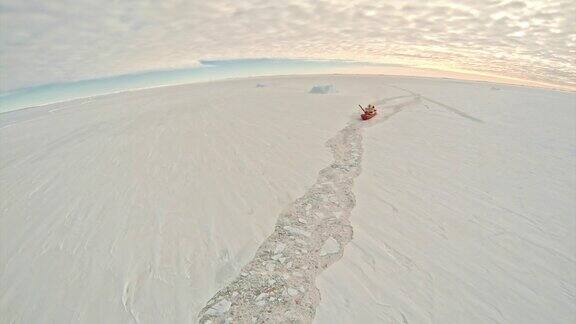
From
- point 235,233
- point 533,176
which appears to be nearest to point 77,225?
point 235,233

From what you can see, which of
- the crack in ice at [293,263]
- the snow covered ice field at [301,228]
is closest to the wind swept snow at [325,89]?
the snow covered ice field at [301,228]

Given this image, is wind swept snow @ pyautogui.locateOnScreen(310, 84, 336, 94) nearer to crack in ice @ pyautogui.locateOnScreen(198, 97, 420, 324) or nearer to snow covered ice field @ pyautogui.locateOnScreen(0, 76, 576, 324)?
snow covered ice field @ pyautogui.locateOnScreen(0, 76, 576, 324)

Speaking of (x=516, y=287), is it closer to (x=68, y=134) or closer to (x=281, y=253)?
(x=281, y=253)

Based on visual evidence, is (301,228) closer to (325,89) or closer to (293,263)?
(293,263)

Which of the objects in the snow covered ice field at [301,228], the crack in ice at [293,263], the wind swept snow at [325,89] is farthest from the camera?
the wind swept snow at [325,89]

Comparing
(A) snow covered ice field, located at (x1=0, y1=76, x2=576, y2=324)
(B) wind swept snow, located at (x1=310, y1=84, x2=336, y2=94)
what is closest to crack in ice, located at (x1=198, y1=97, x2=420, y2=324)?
(A) snow covered ice field, located at (x1=0, y1=76, x2=576, y2=324)

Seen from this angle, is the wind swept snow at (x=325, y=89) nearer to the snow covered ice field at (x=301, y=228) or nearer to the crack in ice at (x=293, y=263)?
the snow covered ice field at (x=301, y=228)

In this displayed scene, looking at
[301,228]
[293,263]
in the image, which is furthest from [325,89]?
[293,263]

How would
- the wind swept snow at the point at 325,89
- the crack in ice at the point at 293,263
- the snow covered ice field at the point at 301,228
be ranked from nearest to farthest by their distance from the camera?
1. the crack in ice at the point at 293,263
2. the snow covered ice field at the point at 301,228
3. the wind swept snow at the point at 325,89
